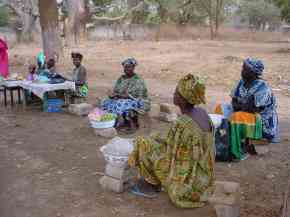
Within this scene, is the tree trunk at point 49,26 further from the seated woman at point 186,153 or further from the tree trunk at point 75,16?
the seated woman at point 186,153

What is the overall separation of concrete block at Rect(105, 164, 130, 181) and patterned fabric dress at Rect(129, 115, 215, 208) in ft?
1.39

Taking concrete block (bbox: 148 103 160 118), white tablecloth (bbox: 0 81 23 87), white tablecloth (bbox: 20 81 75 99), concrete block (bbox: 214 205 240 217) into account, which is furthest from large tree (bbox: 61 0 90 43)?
concrete block (bbox: 214 205 240 217)

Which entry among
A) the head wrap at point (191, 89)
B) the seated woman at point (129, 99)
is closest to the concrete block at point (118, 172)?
the head wrap at point (191, 89)

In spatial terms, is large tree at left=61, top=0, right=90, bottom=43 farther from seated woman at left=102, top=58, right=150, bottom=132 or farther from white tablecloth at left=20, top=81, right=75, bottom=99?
seated woman at left=102, top=58, right=150, bottom=132

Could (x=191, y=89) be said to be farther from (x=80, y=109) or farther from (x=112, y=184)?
(x=80, y=109)

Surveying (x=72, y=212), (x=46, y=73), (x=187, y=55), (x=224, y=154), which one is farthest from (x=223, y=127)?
(x=187, y=55)

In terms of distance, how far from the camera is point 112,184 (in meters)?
4.70

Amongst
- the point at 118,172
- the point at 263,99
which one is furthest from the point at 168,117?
the point at 118,172

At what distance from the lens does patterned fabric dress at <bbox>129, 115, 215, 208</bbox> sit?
13.3 feet

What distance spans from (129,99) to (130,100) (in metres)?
0.04

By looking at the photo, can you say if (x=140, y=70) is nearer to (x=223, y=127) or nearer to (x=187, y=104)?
(x=223, y=127)

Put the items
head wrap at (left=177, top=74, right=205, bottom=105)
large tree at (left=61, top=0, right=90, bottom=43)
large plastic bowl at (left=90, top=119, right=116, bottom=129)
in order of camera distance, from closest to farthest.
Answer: head wrap at (left=177, top=74, right=205, bottom=105) < large plastic bowl at (left=90, top=119, right=116, bottom=129) < large tree at (left=61, top=0, right=90, bottom=43)

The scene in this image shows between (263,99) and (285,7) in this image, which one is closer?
(263,99)

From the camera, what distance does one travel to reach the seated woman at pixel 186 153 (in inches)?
159
